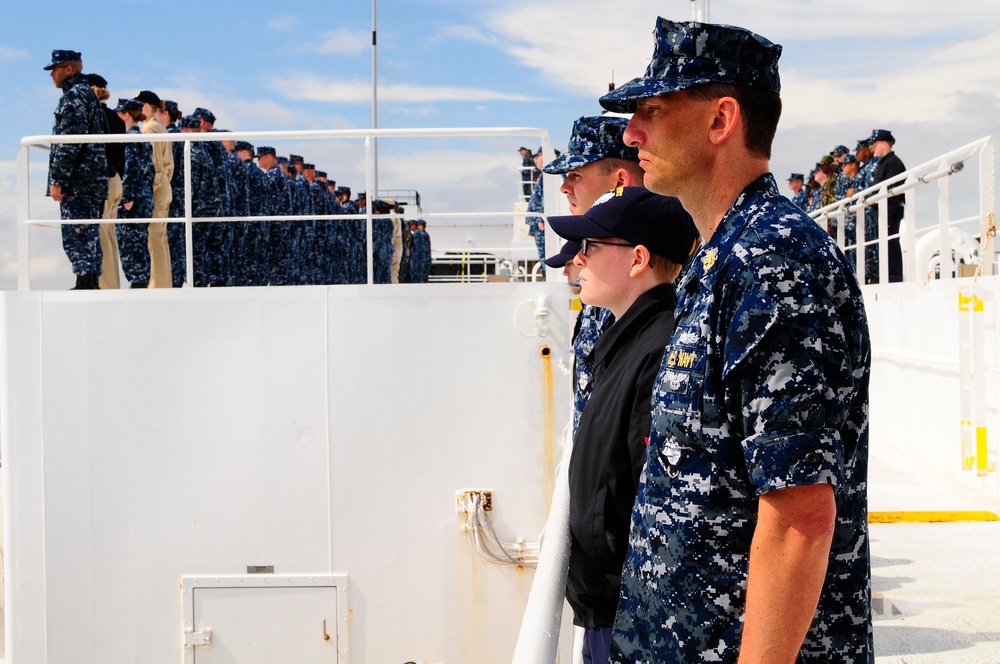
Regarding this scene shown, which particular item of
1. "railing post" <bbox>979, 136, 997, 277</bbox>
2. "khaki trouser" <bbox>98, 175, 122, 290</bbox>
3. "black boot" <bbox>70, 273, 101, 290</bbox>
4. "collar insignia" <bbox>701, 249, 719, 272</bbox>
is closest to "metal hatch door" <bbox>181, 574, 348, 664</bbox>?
"black boot" <bbox>70, 273, 101, 290</bbox>

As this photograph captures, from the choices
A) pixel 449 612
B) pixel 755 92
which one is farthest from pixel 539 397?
pixel 755 92

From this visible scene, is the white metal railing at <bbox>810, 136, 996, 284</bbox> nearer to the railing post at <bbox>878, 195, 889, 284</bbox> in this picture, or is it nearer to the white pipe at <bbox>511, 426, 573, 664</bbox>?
the railing post at <bbox>878, 195, 889, 284</bbox>

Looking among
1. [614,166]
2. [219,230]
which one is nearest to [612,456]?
[614,166]

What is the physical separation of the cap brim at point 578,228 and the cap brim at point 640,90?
0.68 m

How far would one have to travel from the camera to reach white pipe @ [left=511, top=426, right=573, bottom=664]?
152 centimetres

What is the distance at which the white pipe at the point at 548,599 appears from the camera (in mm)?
1523

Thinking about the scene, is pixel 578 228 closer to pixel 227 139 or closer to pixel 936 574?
pixel 227 139

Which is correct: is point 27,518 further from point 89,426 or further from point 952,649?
point 952,649

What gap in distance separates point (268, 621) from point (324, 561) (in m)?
0.45

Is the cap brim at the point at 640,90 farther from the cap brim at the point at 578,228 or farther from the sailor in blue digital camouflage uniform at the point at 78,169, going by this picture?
the sailor in blue digital camouflage uniform at the point at 78,169

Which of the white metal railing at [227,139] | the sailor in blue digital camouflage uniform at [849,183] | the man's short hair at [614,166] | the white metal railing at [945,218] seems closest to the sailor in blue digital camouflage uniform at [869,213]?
the sailor in blue digital camouflage uniform at [849,183]

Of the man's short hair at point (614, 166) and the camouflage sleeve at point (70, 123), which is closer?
the man's short hair at point (614, 166)

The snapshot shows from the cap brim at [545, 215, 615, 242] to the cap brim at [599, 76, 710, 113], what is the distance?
68 centimetres

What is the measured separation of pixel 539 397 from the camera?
17.9ft
